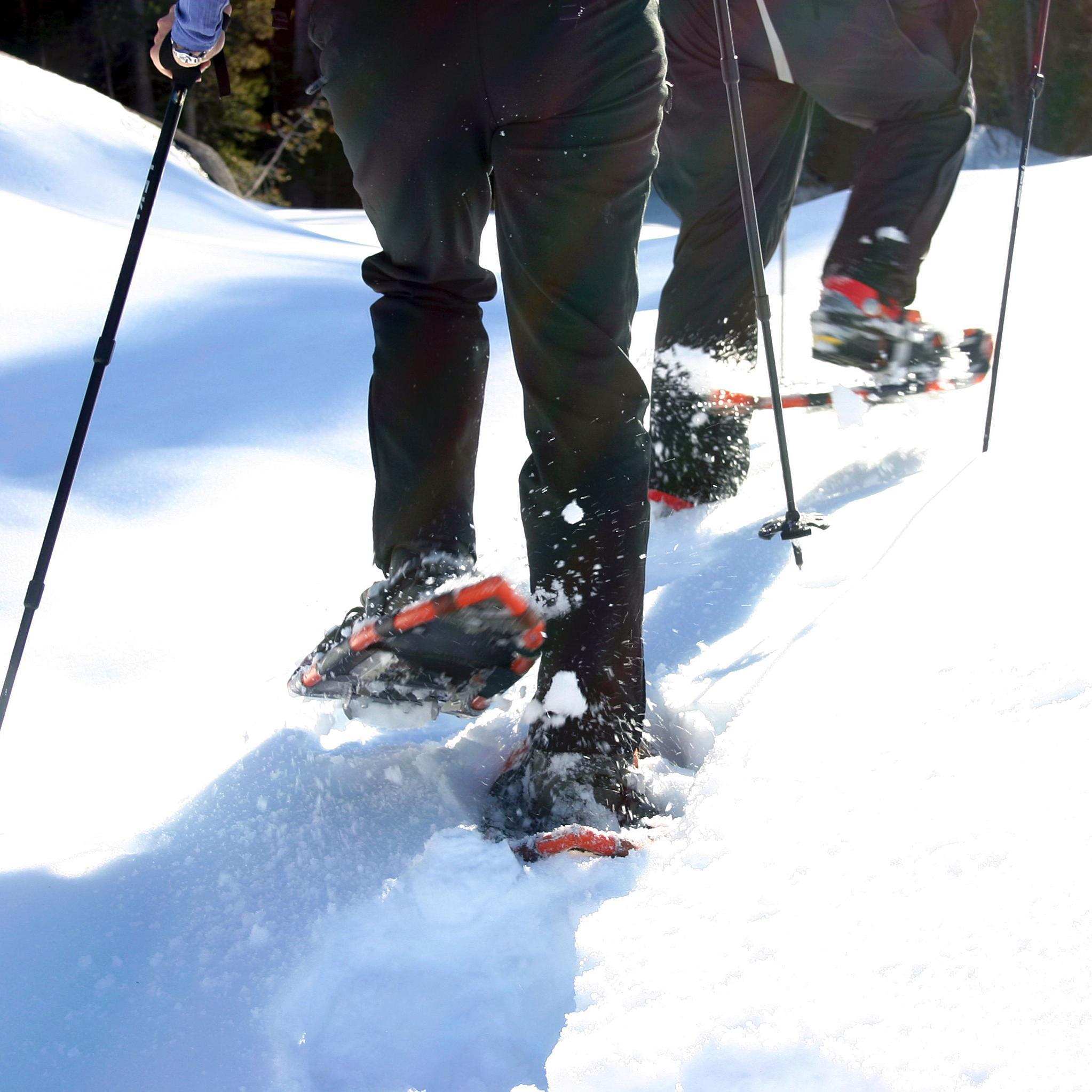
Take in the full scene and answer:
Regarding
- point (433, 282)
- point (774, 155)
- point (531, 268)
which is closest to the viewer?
point (531, 268)

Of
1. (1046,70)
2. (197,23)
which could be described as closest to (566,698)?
(197,23)

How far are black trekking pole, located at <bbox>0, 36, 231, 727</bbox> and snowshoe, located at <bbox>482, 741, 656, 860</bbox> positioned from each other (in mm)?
600

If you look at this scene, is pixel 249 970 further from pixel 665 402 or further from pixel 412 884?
pixel 665 402

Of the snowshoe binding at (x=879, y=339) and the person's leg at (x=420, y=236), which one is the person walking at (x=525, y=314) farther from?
the snowshoe binding at (x=879, y=339)

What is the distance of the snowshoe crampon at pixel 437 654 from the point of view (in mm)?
1162

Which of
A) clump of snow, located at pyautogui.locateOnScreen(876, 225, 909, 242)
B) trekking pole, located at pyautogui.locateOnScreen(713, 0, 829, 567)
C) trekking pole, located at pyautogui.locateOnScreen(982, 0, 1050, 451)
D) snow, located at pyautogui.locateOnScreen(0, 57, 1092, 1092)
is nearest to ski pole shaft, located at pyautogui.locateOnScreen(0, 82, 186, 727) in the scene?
snow, located at pyautogui.locateOnScreen(0, 57, 1092, 1092)

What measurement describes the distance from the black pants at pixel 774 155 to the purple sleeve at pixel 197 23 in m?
1.06

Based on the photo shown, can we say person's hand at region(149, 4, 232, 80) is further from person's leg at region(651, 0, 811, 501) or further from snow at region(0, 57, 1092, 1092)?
person's leg at region(651, 0, 811, 501)

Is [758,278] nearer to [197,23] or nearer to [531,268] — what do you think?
[531,268]

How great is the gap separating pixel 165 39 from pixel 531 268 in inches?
26.1

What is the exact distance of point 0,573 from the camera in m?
1.58

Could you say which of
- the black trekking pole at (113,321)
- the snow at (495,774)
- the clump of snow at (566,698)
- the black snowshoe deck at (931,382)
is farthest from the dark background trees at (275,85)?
the clump of snow at (566,698)

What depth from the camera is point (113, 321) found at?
1.32 metres

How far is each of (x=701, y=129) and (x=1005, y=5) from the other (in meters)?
10.9
